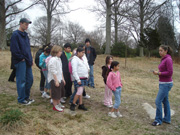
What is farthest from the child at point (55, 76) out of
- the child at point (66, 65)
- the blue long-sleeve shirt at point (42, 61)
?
the blue long-sleeve shirt at point (42, 61)

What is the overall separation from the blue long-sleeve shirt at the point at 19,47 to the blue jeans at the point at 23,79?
0.44 ft

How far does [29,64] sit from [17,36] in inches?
29.6

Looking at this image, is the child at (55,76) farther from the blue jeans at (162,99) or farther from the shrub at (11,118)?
the blue jeans at (162,99)

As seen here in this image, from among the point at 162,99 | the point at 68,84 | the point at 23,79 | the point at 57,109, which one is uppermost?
the point at 23,79

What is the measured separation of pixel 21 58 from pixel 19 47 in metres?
0.30

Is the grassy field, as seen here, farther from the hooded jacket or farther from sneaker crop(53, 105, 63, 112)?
the hooded jacket

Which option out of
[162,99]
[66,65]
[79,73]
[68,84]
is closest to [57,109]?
[79,73]

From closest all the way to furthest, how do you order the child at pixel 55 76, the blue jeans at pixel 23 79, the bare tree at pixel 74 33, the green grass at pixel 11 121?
1. the green grass at pixel 11 121
2. the child at pixel 55 76
3. the blue jeans at pixel 23 79
4. the bare tree at pixel 74 33

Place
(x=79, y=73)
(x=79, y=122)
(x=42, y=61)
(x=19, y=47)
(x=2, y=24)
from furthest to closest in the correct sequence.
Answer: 1. (x=2, y=24)
2. (x=42, y=61)
3. (x=79, y=73)
4. (x=19, y=47)
5. (x=79, y=122)

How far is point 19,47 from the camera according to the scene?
400cm

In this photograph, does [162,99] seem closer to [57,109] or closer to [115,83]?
[115,83]

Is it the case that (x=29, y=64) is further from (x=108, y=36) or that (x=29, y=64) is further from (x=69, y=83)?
(x=108, y=36)

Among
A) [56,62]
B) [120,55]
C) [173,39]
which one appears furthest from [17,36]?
[173,39]

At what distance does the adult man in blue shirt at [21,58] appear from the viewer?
3.89 meters
